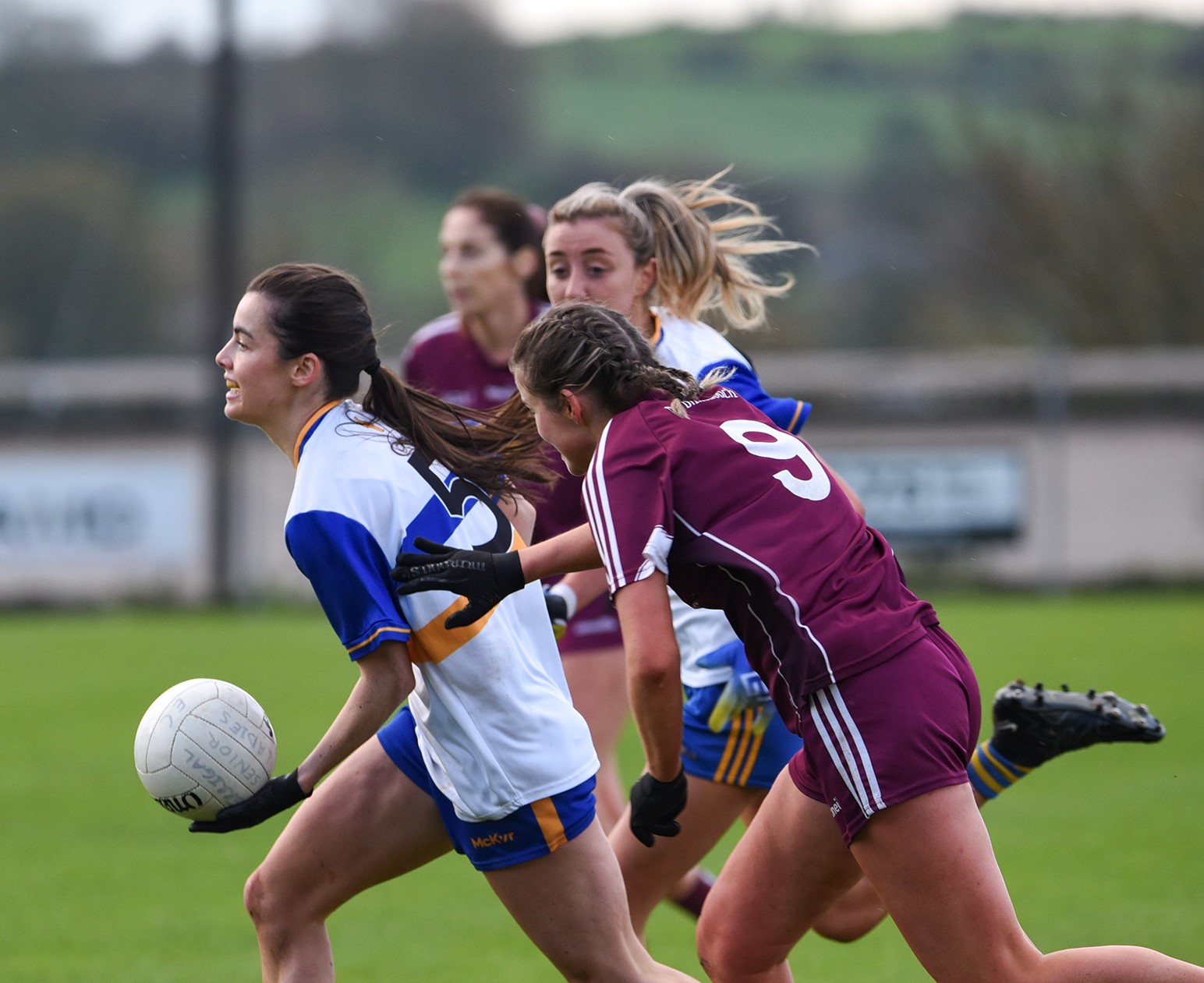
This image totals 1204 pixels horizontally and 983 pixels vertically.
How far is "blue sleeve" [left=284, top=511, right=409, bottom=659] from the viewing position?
10.3ft

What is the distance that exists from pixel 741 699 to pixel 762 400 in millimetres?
760

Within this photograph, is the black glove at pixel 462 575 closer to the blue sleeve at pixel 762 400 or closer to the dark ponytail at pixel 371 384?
the dark ponytail at pixel 371 384

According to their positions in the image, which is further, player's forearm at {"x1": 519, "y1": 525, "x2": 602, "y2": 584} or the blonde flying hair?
the blonde flying hair

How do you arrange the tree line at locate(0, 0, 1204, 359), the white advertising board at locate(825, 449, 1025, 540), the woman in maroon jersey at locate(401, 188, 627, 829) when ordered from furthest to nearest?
the tree line at locate(0, 0, 1204, 359) < the white advertising board at locate(825, 449, 1025, 540) < the woman in maroon jersey at locate(401, 188, 627, 829)

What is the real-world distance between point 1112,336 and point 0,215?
3093 cm

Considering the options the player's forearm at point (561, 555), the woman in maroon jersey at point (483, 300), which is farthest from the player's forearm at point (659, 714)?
the woman in maroon jersey at point (483, 300)

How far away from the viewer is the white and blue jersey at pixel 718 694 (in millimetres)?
3990

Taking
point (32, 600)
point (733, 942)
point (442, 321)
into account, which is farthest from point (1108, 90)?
point (733, 942)

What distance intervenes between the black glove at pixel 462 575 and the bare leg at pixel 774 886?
0.75m

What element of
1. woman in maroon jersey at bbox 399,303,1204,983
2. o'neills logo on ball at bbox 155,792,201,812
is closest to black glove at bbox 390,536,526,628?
woman in maroon jersey at bbox 399,303,1204,983

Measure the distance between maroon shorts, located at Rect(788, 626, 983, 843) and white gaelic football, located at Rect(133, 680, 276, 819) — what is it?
1218 mm

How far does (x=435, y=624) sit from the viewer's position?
10.8ft

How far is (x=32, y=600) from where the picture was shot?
56.9 feet

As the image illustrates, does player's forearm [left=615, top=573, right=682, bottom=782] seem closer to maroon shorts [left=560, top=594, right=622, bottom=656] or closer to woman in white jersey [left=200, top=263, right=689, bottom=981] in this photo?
woman in white jersey [left=200, top=263, right=689, bottom=981]
